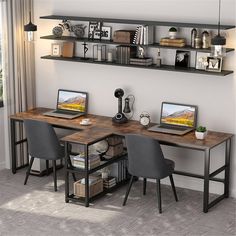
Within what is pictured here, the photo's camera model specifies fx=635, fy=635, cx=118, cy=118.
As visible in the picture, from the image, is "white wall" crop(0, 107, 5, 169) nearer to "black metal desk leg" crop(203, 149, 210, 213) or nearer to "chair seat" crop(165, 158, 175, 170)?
"chair seat" crop(165, 158, 175, 170)

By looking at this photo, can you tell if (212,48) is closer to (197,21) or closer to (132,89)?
(197,21)

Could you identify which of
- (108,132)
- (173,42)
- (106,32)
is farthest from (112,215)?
(106,32)

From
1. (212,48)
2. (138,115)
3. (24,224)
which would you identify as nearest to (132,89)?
(138,115)

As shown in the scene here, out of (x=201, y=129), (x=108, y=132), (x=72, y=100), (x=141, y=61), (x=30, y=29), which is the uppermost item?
(x=30, y=29)

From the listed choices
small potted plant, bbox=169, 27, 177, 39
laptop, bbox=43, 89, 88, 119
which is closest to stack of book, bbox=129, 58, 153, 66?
small potted plant, bbox=169, 27, 177, 39

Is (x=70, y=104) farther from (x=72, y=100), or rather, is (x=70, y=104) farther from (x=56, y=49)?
(x=56, y=49)

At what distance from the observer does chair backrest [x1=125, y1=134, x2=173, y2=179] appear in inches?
257

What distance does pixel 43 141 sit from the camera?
7.20 metres

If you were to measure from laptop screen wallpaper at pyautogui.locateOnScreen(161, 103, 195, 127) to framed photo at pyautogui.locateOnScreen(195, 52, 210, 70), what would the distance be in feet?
1.56

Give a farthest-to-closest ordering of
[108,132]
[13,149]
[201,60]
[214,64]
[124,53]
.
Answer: [13,149]
[124,53]
[108,132]
[201,60]
[214,64]

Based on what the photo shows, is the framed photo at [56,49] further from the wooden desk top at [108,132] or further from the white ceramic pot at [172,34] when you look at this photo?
the white ceramic pot at [172,34]

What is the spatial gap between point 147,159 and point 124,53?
139 centimetres

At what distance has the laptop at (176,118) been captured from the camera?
712 cm

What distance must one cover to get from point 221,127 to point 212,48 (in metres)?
1.00
